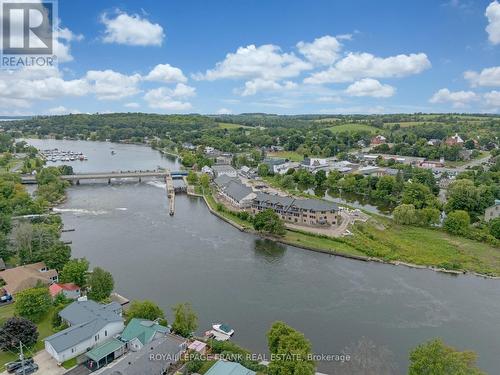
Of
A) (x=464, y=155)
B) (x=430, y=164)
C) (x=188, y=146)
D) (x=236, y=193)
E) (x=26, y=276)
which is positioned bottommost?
(x=26, y=276)

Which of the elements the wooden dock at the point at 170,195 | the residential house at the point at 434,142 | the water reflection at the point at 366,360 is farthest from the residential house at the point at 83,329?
the residential house at the point at 434,142

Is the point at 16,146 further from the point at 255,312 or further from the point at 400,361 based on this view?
the point at 400,361

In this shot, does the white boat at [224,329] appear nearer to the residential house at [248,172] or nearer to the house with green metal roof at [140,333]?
the house with green metal roof at [140,333]

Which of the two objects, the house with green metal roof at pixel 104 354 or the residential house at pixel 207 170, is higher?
the residential house at pixel 207 170

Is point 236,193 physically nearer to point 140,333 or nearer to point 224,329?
point 224,329

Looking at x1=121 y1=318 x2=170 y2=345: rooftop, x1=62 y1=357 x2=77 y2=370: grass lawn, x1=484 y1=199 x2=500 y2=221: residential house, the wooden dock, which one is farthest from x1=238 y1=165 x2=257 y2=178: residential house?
x1=62 y1=357 x2=77 y2=370: grass lawn

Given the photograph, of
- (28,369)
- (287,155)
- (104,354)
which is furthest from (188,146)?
(28,369)

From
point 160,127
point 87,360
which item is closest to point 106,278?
point 87,360
